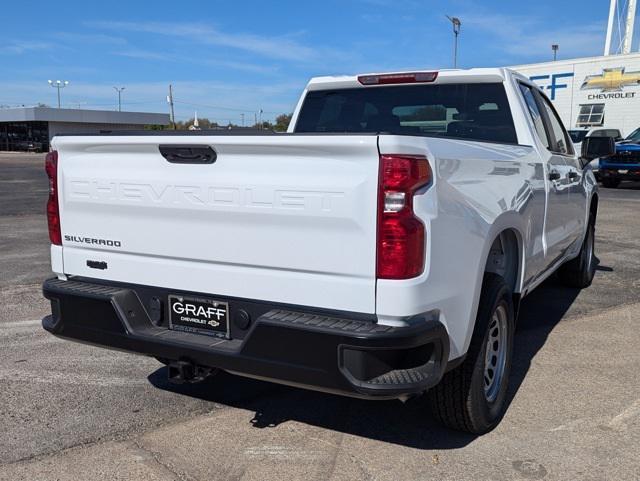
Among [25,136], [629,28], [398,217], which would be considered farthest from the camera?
[25,136]

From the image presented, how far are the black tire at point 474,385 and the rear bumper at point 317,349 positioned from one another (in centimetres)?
45

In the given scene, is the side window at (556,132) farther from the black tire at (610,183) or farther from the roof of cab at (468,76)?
the black tire at (610,183)

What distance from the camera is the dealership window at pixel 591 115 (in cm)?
3055

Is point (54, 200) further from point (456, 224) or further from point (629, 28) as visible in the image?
point (629, 28)

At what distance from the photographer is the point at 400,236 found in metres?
2.72

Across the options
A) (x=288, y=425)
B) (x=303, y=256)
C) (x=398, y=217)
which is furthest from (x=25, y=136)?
(x=398, y=217)

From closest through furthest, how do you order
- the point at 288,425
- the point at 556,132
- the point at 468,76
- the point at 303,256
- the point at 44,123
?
the point at 303,256 < the point at 288,425 < the point at 468,76 < the point at 556,132 < the point at 44,123

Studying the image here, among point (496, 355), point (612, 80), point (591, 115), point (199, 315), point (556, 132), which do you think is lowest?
point (496, 355)

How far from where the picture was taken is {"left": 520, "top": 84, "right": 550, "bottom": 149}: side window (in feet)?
16.0

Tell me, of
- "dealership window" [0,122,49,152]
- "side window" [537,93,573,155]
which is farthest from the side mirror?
"dealership window" [0,122,49,152]

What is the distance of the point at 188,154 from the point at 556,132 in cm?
365

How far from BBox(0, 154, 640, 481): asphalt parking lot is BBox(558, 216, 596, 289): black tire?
5.37ft

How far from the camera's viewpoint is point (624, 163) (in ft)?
68.6

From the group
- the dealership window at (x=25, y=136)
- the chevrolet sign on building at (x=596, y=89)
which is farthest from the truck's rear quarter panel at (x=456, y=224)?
the dealership window at (x=25, y=136)
